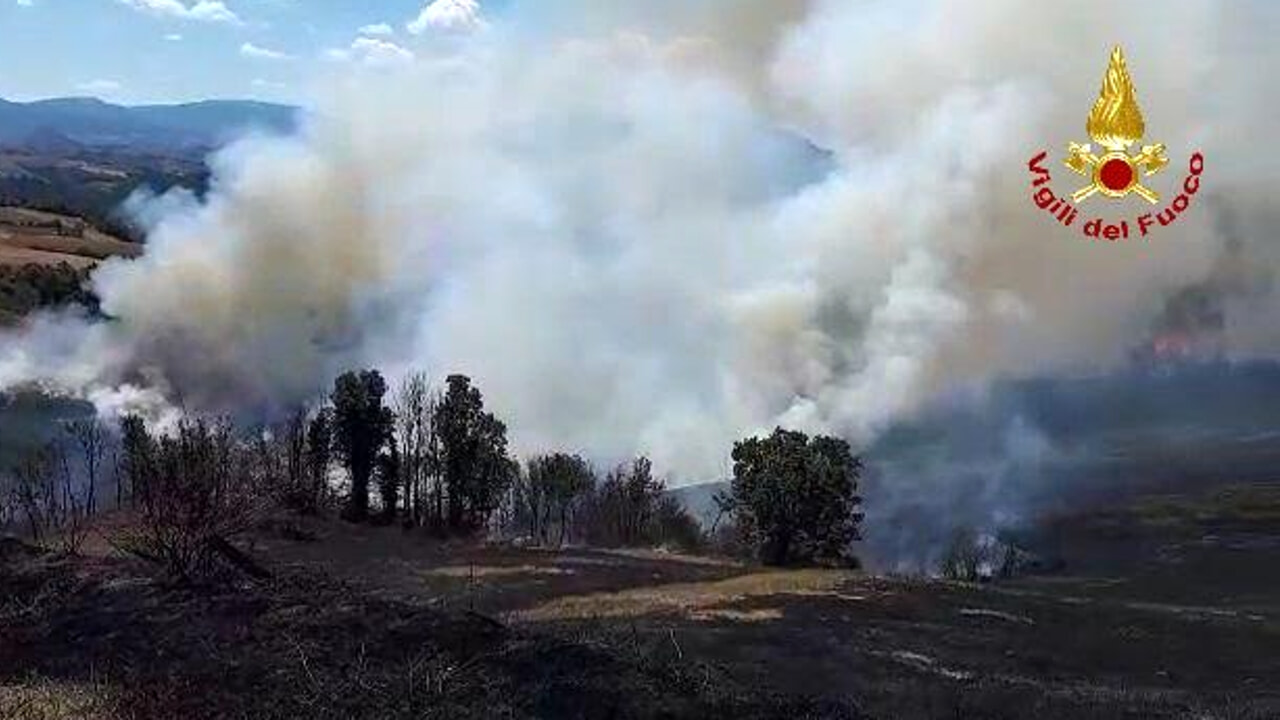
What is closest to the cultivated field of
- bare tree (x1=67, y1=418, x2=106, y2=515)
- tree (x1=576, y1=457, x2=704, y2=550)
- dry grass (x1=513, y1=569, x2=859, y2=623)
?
bare tree (x1=67, y1=418, x2=106, y2=515)

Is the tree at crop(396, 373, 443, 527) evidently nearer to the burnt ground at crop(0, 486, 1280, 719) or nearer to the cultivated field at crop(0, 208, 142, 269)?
the burnt ground at crop(0, 486, 1280, 719)

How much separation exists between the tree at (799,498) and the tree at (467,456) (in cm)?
1886

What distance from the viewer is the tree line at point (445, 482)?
6575 centimetres

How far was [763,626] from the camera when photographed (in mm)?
40969

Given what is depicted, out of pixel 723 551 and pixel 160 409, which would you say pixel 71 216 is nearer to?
pixel 160 409

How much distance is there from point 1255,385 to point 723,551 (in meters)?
119

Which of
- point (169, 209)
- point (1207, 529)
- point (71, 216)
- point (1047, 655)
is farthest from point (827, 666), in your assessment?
point (71, 216)

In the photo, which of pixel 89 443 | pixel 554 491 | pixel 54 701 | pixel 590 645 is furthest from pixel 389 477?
pixel 54 701

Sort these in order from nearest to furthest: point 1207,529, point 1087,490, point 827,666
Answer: point 827,666 < point 1207,529 < point 1087,490

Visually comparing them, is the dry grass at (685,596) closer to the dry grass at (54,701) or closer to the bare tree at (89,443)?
the dry grass at (54,701)

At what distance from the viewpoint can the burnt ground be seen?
86.3 ft

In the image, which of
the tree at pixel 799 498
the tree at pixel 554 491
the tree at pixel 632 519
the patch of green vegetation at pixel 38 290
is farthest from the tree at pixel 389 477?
the patch of green vegetation at pixel 38 290

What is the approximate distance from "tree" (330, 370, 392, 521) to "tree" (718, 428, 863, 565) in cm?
2380

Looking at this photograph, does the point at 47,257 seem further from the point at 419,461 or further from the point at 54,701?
the point at 54,701
